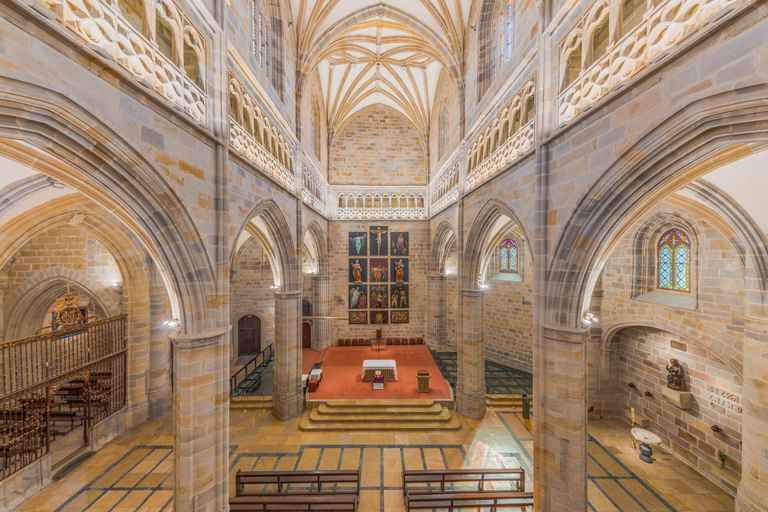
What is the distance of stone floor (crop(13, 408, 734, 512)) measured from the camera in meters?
6.72

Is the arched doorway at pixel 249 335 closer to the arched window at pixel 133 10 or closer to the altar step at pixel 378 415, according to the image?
the altar step at pixel 378 415

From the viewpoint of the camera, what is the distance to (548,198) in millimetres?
5566

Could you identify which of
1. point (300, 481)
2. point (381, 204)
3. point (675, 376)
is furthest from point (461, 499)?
point (381, 204)

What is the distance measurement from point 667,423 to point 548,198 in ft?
26.5

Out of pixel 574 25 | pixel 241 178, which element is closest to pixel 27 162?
pixel 241 178

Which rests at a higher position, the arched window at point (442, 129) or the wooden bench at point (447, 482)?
the arched window at point (442, 129)

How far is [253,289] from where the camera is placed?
54.1 ft

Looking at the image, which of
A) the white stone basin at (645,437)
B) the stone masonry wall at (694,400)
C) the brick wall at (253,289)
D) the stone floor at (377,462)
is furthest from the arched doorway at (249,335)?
the stone masonry wall at (694,400)

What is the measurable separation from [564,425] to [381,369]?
7.61 metres

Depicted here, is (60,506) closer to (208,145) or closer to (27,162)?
(27,162)

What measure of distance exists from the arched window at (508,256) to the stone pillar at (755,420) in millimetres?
9233

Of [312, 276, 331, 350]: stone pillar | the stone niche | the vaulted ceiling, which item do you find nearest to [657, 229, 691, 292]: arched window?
the stone niche

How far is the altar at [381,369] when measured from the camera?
12.0 m

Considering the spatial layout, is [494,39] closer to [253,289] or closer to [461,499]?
[461,499]
